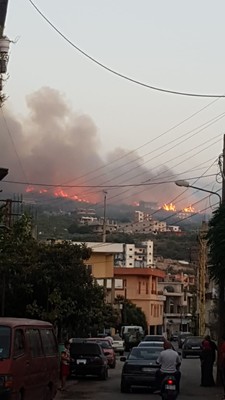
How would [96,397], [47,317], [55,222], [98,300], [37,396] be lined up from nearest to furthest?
[37,396], [96,397], [47,317], [98,300], [55,222]

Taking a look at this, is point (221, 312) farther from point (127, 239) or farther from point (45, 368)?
point (127, 239)

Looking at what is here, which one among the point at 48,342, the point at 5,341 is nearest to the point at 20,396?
the point at 5,341

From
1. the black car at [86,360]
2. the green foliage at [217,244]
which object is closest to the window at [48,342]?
the green foliage at [217,244]

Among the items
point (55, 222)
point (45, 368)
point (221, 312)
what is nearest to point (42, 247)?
point (221, 312)

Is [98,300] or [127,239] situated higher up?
[127,239]

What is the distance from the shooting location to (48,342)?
65.5 ft

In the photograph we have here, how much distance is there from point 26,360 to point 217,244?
43.4ft

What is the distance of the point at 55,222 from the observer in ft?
381

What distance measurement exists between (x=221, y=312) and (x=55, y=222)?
84716 mm

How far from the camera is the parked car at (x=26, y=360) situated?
16.0 metres

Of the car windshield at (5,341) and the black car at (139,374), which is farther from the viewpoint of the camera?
the black car at (139,374)

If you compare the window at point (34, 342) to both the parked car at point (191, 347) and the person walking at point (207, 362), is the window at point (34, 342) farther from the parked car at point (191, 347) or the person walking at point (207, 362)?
the parked car at point (191, 347)

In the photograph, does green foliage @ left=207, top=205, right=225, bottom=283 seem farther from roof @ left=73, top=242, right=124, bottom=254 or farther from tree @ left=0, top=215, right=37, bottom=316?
roof @ left=73, top=242, right=124, bottom=254

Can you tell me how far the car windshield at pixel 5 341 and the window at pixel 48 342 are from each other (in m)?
2.57
